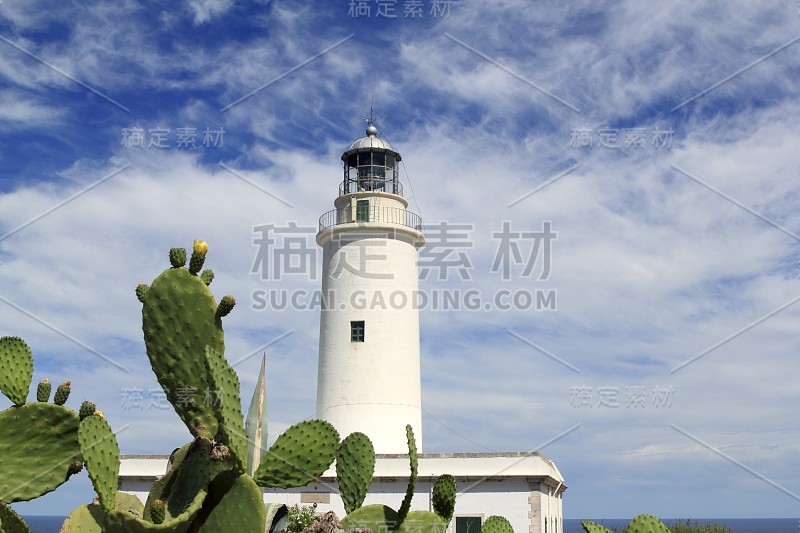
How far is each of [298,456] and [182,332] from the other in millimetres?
1136

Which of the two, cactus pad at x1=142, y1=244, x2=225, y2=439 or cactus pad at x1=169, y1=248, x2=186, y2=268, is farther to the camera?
cactus pad at x1=169, y1=248, x2=186, y2=268

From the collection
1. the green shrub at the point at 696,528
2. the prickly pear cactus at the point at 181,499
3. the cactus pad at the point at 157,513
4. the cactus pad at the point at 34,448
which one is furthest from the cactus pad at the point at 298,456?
the green shrub at the point at 696,528

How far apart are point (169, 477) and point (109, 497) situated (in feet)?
1.84

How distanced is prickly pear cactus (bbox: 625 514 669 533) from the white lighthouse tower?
13112 mm

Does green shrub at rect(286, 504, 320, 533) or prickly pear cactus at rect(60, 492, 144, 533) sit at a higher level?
prickly pear cactus at rect(60, 492, 144, 533)

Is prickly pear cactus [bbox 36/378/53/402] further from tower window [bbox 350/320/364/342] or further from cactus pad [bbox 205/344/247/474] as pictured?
tower window [bbox 350/320/364/342]

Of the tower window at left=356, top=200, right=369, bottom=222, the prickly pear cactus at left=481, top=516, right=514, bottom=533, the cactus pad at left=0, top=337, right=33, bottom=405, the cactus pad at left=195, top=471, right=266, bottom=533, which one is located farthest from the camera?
the tower window at left=356, top=200, right=369, bottom=222

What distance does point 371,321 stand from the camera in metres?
19.1

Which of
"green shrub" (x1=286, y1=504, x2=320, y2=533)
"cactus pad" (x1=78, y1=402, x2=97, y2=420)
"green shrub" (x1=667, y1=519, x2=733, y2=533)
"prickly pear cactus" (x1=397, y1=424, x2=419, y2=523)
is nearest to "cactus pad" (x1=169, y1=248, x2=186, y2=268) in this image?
"cactus pad" (x1=78, y1=402, x2=97, y2=420)

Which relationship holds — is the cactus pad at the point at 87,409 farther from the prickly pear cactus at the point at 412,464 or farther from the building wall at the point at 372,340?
the building wall at the point at 372,340

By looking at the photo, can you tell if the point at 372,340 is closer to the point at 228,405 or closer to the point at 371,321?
the point at 371,321

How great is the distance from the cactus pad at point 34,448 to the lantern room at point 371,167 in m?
15.3

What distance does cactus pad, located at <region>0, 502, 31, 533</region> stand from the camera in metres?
5.70

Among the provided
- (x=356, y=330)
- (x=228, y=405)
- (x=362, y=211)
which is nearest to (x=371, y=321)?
(x=356, y=330)
